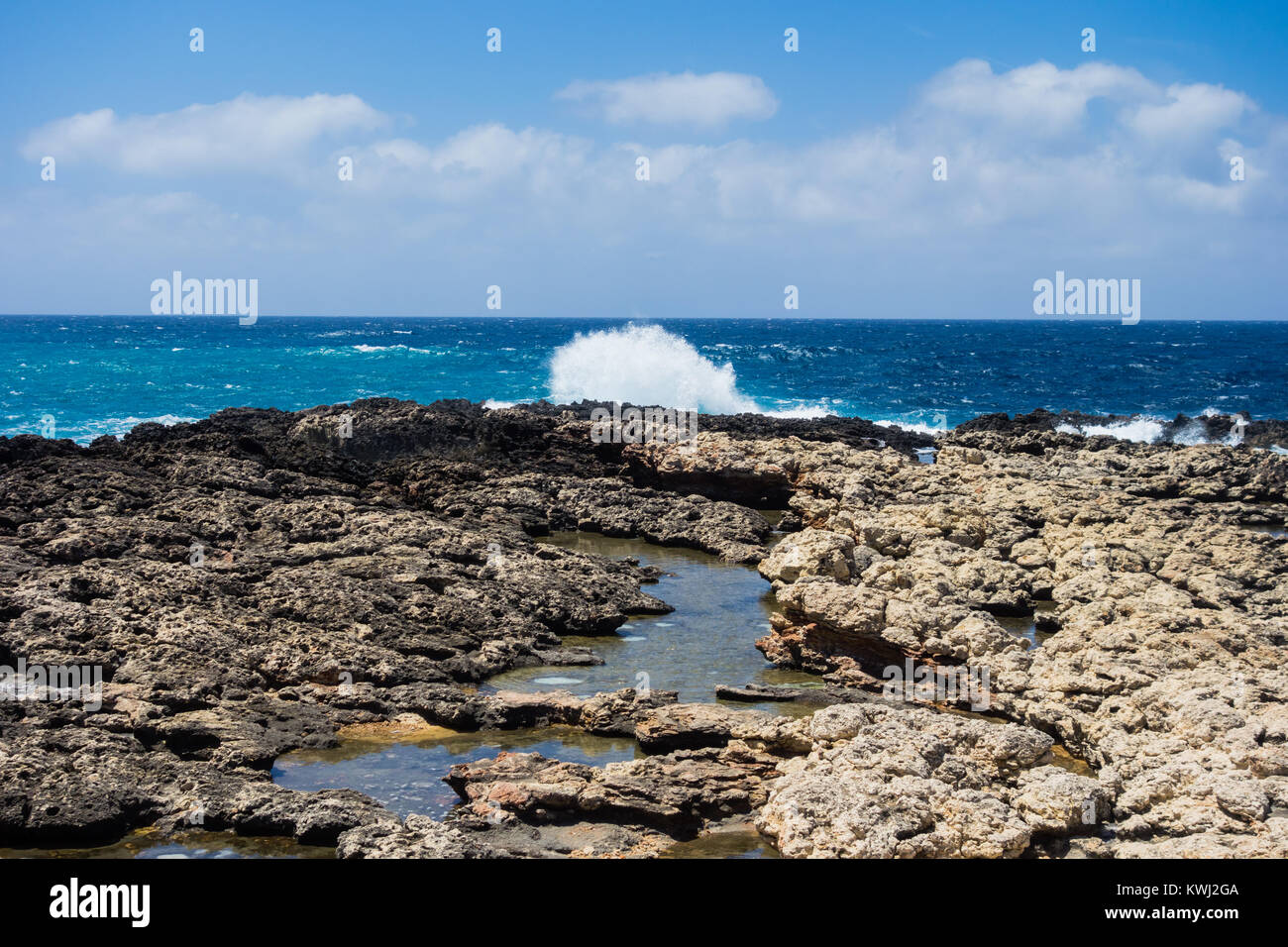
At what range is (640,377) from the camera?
4319cm

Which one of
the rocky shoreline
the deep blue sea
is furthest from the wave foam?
the rocky shoreline

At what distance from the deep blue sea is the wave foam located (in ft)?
0.29

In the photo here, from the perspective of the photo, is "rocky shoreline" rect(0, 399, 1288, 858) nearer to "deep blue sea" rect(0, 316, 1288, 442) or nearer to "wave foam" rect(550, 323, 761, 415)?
"wave foam" rect(550, 323, 761, 415)

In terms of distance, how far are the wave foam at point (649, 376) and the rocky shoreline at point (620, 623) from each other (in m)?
20.8

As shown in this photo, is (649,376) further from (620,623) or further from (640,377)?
(620,623)

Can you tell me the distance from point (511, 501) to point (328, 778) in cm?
1071

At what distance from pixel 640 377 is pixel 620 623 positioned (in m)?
30.4

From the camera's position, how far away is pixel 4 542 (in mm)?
13102

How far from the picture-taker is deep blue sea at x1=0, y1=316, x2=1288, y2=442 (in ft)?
144

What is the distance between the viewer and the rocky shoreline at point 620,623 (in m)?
7.29

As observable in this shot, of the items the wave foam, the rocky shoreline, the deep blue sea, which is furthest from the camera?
the deep blue sea

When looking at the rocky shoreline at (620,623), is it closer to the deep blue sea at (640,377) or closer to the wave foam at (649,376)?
the wave foam at (649,376)

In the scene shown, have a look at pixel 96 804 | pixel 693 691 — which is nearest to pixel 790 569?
pixel 693 691

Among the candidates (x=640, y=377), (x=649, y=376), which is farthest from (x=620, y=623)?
(x=649, y=376)
